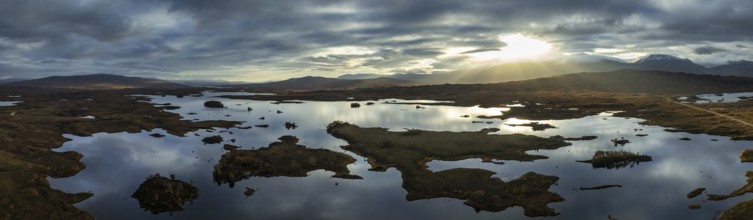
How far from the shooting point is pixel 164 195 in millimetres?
41375

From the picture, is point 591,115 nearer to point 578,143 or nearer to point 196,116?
point 578,143

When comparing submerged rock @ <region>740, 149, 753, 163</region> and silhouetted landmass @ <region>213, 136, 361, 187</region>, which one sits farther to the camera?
submerged rock @ <region>740, 149, 753, 163</region>

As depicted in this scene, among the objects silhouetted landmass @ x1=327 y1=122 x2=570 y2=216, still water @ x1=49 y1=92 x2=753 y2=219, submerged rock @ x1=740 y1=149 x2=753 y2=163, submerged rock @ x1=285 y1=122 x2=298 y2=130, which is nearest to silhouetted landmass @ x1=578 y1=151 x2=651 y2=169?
still water @ x1=49 y1=92 x2=753 y2=219

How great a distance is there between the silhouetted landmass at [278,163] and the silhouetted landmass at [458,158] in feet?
14.8

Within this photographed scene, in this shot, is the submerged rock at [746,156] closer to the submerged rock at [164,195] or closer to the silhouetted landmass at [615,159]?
the silhouetted landmass at [615,159]

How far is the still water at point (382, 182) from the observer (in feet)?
124

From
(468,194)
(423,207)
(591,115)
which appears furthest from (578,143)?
(591,115)

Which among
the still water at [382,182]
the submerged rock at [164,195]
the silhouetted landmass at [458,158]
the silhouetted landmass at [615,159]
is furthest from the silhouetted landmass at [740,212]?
the submerged rock at [164,195]

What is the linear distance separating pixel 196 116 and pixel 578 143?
90.3 m

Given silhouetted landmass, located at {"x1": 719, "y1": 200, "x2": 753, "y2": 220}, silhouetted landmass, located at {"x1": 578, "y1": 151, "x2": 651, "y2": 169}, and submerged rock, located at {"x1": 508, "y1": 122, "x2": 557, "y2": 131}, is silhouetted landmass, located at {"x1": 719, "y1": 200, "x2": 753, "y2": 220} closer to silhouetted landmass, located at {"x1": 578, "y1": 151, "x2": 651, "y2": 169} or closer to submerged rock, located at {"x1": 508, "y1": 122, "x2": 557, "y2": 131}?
silhouetted landmass, located at {"x1": 578, "y1": 151, "x2": 651, "y2": 169}

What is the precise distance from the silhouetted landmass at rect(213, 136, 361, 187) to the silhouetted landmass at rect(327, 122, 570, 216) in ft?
14.8

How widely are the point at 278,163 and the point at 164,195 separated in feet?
54.3

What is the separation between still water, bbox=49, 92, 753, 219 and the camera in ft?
124

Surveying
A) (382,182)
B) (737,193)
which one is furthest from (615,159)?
(382,182)
